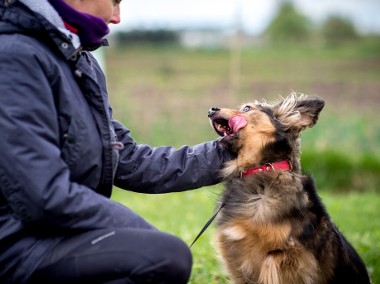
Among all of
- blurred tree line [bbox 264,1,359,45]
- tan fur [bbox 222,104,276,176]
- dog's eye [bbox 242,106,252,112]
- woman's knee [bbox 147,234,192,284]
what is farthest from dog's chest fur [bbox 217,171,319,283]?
blurred tree line [bbox 264,1,359,45]

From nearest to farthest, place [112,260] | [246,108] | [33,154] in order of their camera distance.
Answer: [33,154]
[112,260]
[246,108]

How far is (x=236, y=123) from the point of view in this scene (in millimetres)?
4176

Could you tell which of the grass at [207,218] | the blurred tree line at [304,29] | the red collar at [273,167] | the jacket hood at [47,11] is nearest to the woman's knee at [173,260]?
the jacket hood at [47,11]

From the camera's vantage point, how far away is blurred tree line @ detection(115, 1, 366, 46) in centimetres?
2991

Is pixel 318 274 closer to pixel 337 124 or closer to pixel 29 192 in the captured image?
pixel 29 192

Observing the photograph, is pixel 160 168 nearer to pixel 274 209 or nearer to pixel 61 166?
pixel 274 209

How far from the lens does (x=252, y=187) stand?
419 cm

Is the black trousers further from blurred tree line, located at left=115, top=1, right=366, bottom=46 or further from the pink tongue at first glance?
blurred tree line, located at left=115, top=1, right=366, bottom=46

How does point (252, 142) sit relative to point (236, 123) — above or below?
below

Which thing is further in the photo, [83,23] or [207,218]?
[207,218]

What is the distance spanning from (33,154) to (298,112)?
2.15 meters

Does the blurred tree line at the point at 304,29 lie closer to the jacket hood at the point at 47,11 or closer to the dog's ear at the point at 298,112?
the dog's ear at the point at 298,112

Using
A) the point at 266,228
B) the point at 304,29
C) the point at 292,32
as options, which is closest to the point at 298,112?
the point at 266,228

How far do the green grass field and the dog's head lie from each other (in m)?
0.45
